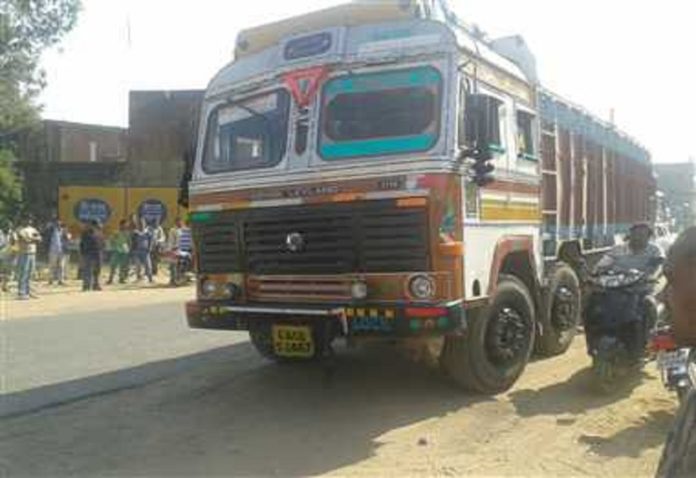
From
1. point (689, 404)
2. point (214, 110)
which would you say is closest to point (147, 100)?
point (214, 110)

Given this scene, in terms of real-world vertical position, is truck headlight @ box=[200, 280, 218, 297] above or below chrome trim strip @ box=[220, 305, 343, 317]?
above

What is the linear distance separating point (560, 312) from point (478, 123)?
3.51 m

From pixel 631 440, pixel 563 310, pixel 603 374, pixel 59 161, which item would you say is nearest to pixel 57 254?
pixel 563 310

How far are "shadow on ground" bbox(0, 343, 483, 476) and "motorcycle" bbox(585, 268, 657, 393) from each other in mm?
1318

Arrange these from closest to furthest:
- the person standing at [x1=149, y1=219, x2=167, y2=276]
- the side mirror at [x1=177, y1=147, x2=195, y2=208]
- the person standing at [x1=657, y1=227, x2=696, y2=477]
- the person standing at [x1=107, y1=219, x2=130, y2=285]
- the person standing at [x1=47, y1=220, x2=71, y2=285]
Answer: the person standing at [x1=657, y1=227, x2=696, y2=477] → the side mirror at [x1=177, y1=147, x2=195, y2=208] → the person standing at [x1=47, y1=220, x2=71, y2=285] → the person standing at [x1=107, y1=219, x2=130, y2=285] → the person standing at [x1=149, y1=219, x2=167, y2=276]

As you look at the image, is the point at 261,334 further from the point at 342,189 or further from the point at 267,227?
the point at 342,189

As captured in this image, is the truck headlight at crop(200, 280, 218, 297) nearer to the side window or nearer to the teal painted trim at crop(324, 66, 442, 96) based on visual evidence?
the teal painted trim at crop(324, 66, 442, 96)

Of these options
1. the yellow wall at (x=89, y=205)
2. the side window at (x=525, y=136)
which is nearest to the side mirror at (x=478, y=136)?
the side window at (x=525, y=136)

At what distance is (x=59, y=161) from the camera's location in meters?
46.8

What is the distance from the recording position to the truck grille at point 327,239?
7.40m

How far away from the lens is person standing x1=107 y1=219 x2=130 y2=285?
24.7 metres

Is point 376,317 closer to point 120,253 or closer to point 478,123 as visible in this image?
point 478,123

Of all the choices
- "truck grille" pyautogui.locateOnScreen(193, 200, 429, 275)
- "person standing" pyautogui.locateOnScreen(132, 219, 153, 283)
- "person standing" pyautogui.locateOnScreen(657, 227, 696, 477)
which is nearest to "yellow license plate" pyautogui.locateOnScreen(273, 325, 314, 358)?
"truck grille" pyautogui.locateOnScreen(193, 200, 429, 275)

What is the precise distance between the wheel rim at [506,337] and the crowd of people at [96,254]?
14.1 m
